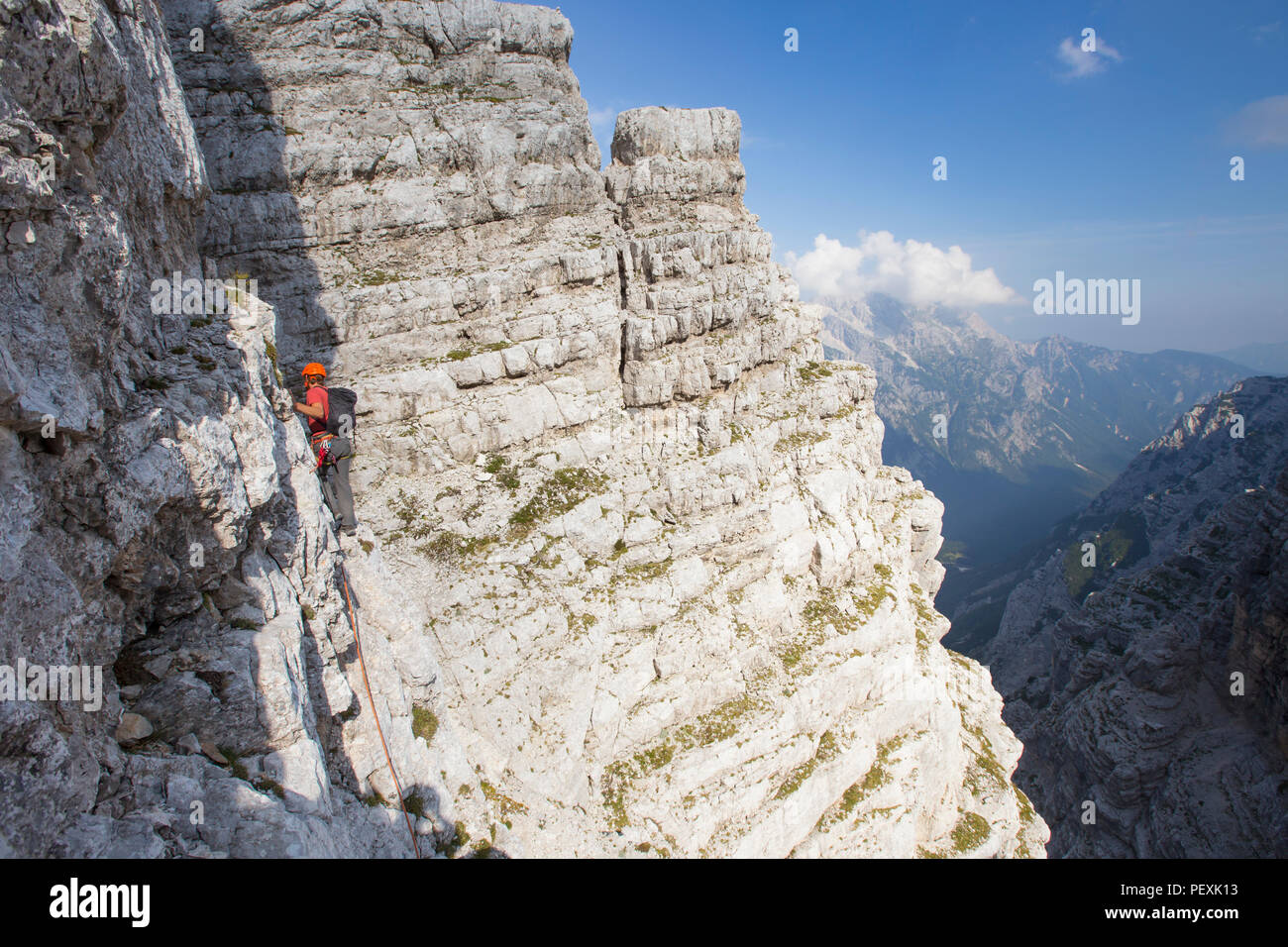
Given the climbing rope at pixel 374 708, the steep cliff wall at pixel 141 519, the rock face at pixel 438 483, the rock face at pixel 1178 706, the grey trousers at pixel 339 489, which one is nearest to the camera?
the steep cliff wall at pixel 141 519

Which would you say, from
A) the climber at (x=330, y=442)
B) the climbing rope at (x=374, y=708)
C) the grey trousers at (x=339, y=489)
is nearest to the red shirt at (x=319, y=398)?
the climber at (x=330, y=442)

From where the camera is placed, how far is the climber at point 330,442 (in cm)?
1811

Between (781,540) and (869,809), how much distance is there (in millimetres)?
14540

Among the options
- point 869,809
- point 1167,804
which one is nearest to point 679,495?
point 869,809

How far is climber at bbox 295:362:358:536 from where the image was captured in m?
18.1

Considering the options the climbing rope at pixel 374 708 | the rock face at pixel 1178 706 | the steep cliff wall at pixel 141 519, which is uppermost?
the steep cliff wall at pixel 141 519

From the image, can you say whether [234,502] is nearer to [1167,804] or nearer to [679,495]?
[679,495]

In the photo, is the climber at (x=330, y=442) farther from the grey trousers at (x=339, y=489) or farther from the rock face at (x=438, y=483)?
the rock face at (x=438, y=483)

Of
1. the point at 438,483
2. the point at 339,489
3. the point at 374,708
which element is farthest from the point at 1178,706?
the point at 339,489

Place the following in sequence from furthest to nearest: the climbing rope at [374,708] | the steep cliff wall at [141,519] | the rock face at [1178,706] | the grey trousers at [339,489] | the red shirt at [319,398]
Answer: the rock face at [1178,706]
the grey trousers at [339,489]
the red shirt at [319,398]
the climbing rope at [374,708]
the steep cliff wall at [141,519]

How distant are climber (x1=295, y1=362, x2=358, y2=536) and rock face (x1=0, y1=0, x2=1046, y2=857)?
1.85 meters

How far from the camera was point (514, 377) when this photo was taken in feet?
90.8

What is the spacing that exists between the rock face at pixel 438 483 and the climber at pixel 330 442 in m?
1.85

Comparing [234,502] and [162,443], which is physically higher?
[162,443]
